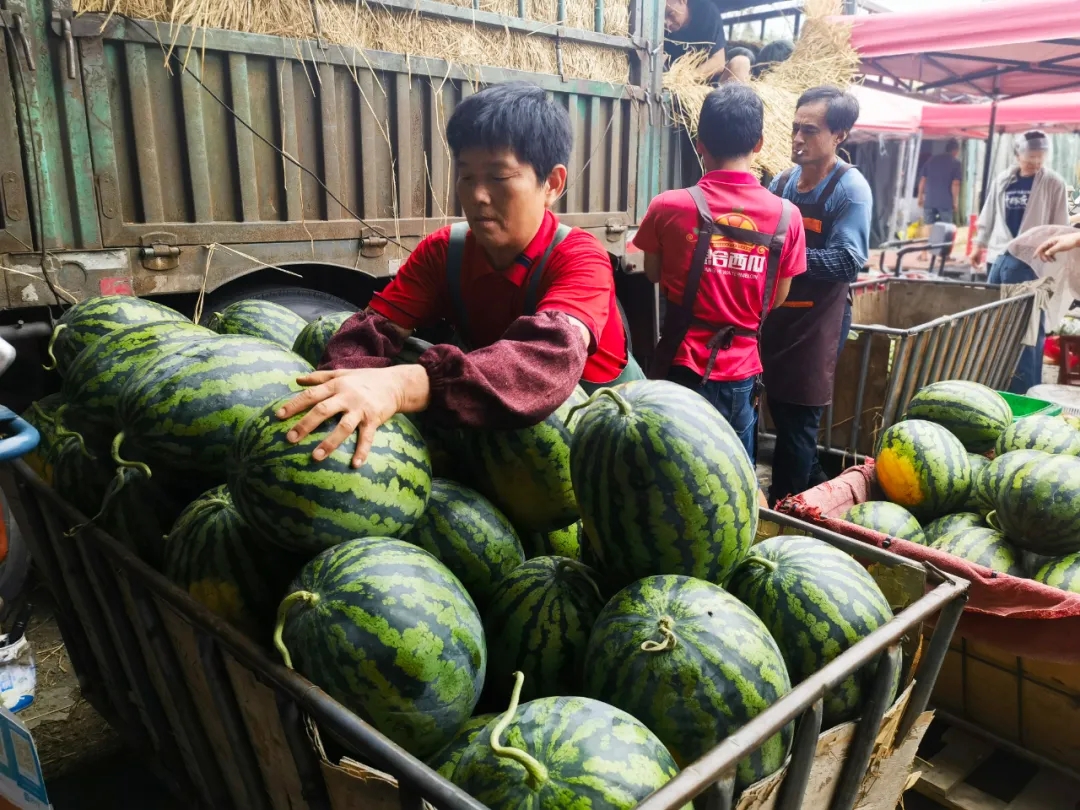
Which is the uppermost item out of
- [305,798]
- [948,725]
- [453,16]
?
[453,16]

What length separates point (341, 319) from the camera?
2.32m

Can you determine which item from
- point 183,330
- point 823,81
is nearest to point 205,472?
point 183,330

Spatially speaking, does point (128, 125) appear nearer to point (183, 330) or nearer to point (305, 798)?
point (183, 330)

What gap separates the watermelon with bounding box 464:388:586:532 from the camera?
5.68ft

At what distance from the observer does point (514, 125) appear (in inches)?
77.5

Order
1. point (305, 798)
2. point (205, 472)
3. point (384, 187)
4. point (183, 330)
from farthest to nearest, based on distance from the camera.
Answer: point (384, 187)
point (183, 330)
point (205, 472)
point (305, 798)

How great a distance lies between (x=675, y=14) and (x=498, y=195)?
6.04 m

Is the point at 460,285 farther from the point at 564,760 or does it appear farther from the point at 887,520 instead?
the point at 887,520

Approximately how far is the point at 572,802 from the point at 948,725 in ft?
6.46

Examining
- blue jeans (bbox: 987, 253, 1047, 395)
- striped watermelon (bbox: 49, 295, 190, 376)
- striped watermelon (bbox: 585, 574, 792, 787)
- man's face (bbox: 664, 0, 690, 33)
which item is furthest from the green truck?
blue jeans (bbox: 987, 253, 1047, 395)

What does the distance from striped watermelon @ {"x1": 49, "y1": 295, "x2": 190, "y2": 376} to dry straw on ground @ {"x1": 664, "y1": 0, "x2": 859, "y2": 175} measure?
15.9 feet

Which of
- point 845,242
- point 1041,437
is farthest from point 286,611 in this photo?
point 845,242

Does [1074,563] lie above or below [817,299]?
below

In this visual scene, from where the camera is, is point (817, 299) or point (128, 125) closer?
point (128, 125)
